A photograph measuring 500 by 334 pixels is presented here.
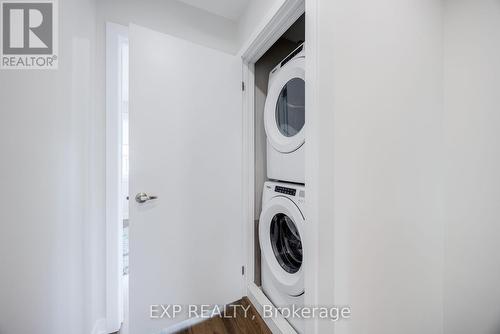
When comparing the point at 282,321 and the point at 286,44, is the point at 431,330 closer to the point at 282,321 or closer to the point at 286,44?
the point at 282,321

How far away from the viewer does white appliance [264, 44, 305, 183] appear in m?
1.16

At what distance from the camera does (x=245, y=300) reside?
5.00ft

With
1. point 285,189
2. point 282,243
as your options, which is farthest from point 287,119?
point 282,243

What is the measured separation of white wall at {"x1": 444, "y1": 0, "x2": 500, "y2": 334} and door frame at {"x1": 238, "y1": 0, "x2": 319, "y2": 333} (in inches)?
33.5

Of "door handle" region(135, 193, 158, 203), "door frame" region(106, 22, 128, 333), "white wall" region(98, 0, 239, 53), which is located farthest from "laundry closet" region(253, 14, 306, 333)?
"door frame" region(106, 22, 128, 333)

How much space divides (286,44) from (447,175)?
1.60 m

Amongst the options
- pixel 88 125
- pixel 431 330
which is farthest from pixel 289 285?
pixel 88 125

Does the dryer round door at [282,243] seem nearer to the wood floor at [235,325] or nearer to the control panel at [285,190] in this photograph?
the control panel at [285,190]

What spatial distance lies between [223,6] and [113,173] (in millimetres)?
1521

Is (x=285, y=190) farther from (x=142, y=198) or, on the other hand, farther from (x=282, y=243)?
(x=142, y=198)

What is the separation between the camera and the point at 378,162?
88cm

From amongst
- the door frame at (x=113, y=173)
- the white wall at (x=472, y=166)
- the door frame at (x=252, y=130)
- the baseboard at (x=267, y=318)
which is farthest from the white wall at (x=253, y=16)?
the baseboard at (x=267, y=318)

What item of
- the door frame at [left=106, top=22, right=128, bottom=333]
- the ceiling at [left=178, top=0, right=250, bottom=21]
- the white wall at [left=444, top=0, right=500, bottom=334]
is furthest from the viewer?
the ceiling at [left=178, top=0, right=250, bottom=21]

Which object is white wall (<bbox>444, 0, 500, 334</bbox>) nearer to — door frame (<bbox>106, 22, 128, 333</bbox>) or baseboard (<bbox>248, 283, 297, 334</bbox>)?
baseboard (<bbox>248, 283, 297, 334</bbox>)
